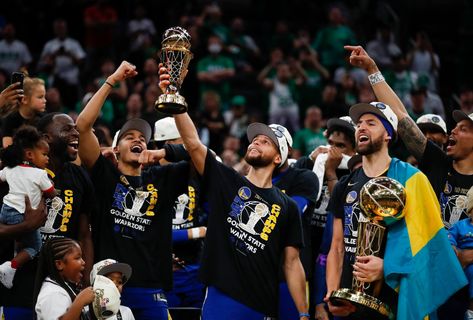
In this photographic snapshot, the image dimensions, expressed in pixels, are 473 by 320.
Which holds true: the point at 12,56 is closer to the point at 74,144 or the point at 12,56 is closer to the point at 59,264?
the point at 74,144

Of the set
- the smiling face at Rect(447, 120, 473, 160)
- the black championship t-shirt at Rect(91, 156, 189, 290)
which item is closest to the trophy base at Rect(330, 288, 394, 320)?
the black championship t-shirt at Rect(91, 156, 189, 290)

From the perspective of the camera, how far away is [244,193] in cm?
736

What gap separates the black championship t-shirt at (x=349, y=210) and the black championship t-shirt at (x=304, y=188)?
102 cm

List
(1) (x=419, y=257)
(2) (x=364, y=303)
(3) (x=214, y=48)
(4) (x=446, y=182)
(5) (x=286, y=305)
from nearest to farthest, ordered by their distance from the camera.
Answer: (2) (x=364, y=303) < (1) (x=419, y=257) < (4) (x=446, y=182) < (5) (x=286, y=305) < (3) (x=214, y=48)

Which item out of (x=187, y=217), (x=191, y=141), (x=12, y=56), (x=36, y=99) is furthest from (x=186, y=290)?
(x=12, y=56)

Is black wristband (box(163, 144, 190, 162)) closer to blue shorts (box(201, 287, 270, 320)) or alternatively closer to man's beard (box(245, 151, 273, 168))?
man's beard (box(245, 151, 273, 168))

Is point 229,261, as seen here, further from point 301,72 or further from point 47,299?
point 301,72

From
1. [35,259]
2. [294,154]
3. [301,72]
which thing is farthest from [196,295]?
[301,72]

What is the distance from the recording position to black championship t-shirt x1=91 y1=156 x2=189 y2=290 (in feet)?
24.6

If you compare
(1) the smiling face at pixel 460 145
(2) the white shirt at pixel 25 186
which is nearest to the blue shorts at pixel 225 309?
(2) the white shirt at pixel 25 186

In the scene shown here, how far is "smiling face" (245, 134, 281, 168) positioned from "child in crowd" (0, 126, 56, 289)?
1.56 meters

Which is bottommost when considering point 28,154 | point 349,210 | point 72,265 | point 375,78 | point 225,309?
point 225,309

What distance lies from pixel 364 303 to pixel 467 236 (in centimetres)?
135

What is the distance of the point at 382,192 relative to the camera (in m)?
6.61
